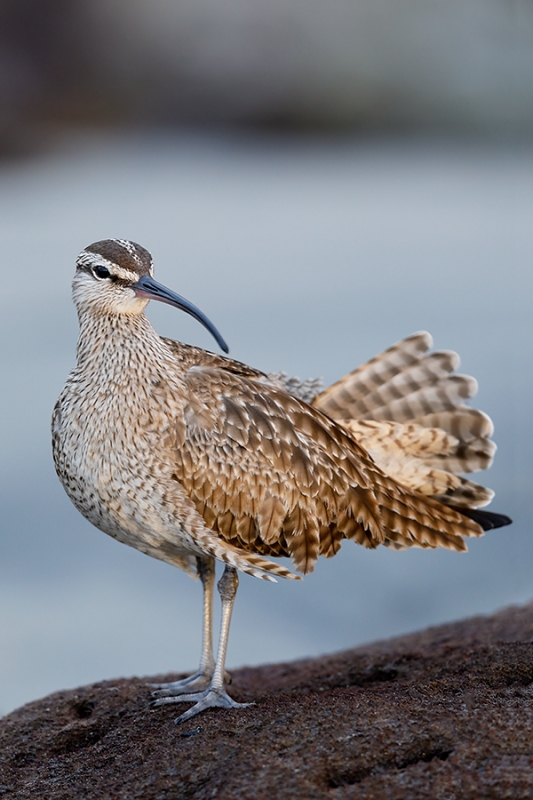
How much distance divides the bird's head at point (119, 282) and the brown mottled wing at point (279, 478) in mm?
315

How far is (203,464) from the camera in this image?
4.72 meters

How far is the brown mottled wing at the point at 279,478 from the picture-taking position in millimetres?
4766

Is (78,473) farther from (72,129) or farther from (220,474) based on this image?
(72,129)

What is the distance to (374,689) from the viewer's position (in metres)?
4.69

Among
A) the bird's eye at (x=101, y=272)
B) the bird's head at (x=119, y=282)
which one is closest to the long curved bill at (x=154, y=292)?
the bird's head at (x=119, y=282)

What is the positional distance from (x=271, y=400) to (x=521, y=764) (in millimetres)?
2243

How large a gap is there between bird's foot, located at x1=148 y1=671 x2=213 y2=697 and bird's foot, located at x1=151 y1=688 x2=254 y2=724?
0.15m

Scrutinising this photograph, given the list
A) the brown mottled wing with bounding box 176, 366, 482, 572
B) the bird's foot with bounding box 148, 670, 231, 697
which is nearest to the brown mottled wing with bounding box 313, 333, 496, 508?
the brown mottled wing with bounding box 176, 366, 482, 572

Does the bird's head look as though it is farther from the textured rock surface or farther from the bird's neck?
the textured rock surface

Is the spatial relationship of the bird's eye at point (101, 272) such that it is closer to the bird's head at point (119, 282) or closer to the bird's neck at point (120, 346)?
the bird's head at point (119, 282)

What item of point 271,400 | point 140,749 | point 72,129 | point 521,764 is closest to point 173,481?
point 271,400

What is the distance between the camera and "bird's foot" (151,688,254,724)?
4.58 meters

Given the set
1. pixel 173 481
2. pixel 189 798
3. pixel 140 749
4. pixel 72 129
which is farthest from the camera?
pixel 72 129

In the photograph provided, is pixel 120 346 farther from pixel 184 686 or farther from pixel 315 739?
pixel 315 739
